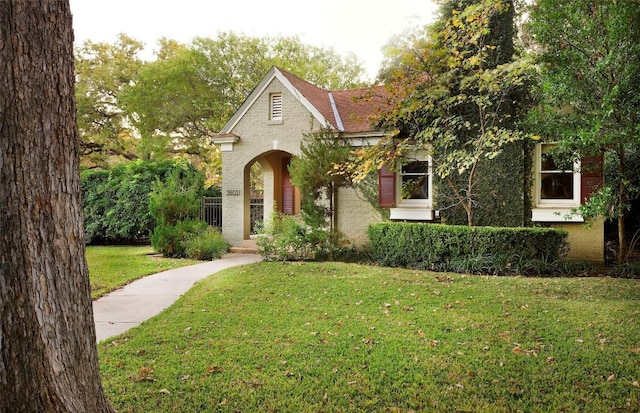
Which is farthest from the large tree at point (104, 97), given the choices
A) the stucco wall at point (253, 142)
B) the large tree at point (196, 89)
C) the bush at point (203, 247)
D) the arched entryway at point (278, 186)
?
the bush at point (203, 247)

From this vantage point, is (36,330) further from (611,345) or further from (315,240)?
(315,240)

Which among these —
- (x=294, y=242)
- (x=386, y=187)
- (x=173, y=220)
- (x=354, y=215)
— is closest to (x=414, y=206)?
(x=386, y=187)

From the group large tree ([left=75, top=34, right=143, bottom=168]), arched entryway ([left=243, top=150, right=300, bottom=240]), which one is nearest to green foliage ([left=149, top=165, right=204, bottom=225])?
arched entryway ([left=243, top=150, right=300, bottom=240])

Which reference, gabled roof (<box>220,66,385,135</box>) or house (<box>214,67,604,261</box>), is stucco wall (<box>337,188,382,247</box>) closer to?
house (<box>214,67,604,261</box>)

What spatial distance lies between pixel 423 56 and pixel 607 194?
551 cm

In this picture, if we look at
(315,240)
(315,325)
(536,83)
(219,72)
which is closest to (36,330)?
(315,325)

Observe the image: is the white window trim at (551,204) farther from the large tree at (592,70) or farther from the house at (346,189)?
the large tree at (592,70)

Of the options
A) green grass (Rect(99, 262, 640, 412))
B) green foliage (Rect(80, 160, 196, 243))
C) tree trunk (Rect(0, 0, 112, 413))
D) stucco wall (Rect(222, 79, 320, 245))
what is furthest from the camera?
green foliage (Rect(80, 160, 196, 243))

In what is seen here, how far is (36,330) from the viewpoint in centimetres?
261

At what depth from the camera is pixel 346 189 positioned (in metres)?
14.0

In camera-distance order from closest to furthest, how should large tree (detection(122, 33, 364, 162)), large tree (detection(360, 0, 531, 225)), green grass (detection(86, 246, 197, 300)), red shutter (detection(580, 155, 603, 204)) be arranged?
green grass (detection(86, 246, 197, 300))
red shutter (detection(580, 155, 603, 204))
large tree (detection(360, 0, 531, 225))
large tree (detection(122, 33, 364, 162))

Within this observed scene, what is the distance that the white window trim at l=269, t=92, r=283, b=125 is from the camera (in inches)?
586

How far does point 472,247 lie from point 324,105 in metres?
7.73

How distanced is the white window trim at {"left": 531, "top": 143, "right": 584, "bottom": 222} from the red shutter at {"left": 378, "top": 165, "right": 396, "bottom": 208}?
3689 mm
